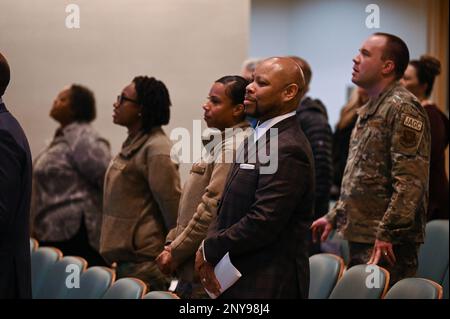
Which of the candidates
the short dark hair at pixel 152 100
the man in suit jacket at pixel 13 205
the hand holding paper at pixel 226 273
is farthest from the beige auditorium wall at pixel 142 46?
the hand holding paper at pixel 226 273

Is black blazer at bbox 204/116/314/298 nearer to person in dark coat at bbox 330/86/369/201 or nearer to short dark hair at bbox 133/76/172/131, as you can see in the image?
short dark hair at bbox 133/76/172/131

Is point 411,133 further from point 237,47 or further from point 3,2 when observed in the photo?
point 3,2

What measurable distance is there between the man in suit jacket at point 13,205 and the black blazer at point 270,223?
0.57 metres

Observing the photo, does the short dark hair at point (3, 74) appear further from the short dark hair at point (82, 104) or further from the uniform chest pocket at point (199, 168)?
the short dark hair at point (82, 104)

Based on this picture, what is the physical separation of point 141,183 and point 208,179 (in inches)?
25.2

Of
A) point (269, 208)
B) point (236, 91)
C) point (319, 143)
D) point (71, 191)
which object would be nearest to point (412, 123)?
point (236, 91)

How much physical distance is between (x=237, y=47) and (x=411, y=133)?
2.52ft

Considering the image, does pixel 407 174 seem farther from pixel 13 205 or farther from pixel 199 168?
pixel 13 205

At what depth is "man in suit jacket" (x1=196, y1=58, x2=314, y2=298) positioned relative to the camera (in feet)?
8.98

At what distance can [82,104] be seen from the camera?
5094 mm

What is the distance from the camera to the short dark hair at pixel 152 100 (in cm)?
363

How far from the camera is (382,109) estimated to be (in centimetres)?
351

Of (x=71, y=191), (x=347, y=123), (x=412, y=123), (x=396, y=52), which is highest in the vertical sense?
(x=396, y=52)
